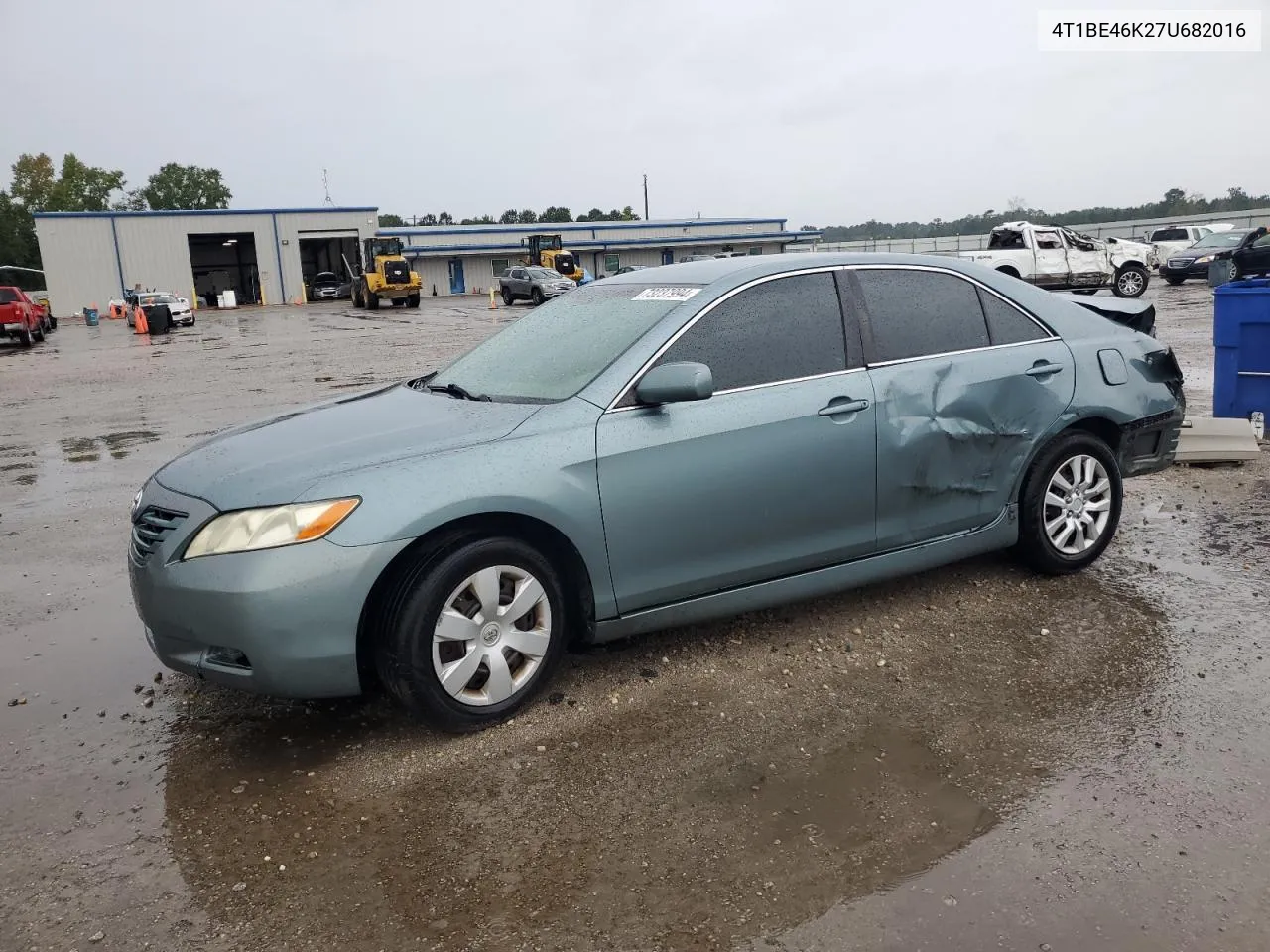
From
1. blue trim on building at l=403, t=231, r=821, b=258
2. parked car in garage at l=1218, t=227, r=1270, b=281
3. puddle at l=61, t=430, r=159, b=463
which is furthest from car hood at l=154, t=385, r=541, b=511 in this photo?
blue trim on building at l=403, t=231, r=821, b=258

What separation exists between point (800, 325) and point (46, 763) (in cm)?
339

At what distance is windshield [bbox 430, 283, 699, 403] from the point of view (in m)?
4.10

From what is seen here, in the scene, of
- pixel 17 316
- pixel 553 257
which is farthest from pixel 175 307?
pixel 553 257

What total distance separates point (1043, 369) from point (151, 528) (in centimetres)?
398

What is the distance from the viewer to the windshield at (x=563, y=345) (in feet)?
13.5

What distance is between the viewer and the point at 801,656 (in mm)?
4301

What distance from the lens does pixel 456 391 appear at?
4.42 m

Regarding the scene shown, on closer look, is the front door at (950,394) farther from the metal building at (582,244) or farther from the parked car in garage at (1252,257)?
the metal building at (582,244)

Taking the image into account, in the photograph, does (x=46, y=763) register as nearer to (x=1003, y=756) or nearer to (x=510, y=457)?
(x=510, y=457)

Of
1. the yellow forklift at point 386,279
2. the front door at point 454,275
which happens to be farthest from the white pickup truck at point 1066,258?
the front door at point 454,275

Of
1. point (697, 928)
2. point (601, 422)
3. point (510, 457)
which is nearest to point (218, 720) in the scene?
point (510, 457)

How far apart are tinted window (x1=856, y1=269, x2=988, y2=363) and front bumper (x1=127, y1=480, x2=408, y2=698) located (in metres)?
2.40

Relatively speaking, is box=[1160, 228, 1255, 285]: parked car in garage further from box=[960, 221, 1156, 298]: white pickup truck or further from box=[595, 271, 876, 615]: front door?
box=[595, 271, 876, 615]: front door

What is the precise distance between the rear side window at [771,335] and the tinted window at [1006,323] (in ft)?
A: 2.93
